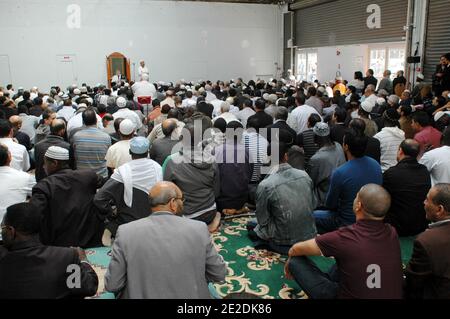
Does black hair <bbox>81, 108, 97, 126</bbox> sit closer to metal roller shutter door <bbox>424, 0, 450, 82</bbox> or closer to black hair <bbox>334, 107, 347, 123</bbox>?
black hair <bbox>334, 107, 347, 123</bbox>

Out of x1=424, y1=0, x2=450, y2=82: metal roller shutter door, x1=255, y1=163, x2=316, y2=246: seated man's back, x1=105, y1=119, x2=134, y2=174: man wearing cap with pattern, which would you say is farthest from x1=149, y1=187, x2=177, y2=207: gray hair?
x1=424, y1=0, x2=450, y2=82: metal roller shutter door

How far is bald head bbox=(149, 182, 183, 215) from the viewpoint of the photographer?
7.52 ft

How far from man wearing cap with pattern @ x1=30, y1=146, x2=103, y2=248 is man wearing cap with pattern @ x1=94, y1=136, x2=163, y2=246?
158 millimetres

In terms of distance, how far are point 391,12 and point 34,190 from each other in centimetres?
1073

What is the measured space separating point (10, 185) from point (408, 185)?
11.2ft

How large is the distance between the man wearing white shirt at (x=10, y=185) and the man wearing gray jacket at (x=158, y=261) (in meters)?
1.69

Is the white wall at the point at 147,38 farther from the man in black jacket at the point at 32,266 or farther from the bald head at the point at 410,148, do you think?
the man in black jacket at the point at 32,266

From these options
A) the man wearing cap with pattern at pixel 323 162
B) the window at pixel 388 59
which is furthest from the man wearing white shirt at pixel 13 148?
the window at pixel 388 59

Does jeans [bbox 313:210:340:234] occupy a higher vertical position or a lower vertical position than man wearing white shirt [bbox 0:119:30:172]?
lower

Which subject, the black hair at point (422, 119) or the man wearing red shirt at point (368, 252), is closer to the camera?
the man wearing red shirt at point (368, 252)

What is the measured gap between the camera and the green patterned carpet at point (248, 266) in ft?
10.5

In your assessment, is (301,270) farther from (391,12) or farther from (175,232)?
(391,12)

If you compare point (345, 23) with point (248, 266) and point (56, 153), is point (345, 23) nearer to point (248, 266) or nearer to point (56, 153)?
point (248, 266)
